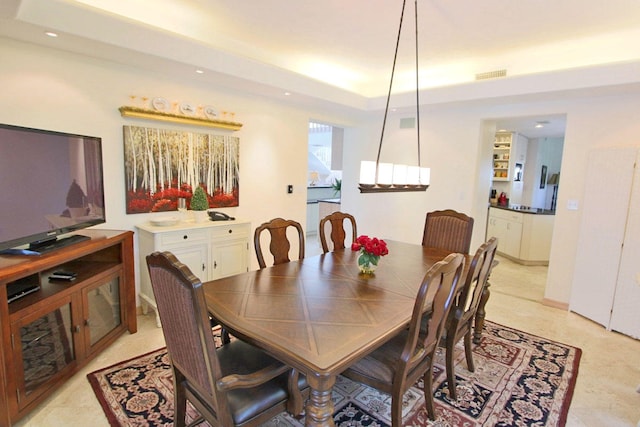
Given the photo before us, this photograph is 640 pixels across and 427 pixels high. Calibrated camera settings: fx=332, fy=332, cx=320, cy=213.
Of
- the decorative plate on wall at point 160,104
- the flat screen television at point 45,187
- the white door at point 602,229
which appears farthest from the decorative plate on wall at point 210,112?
the white door at point 602,229

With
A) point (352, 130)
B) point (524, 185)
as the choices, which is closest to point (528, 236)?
point (524, 185)

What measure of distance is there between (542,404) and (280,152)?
3.63 m

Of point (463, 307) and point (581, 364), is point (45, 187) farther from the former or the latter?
point (581, 364)

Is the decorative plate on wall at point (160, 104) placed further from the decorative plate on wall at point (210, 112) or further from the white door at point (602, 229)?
the white door at point (602, 229)

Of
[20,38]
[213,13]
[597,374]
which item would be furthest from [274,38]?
[597,374]

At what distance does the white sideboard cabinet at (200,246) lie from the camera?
2.98 meters

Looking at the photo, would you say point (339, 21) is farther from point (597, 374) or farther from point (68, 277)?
point (597, 374)

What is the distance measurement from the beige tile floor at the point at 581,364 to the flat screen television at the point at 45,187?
3.09 ft

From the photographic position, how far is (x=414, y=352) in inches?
65.6

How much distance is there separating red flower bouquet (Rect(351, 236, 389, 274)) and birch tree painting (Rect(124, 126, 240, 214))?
205cm

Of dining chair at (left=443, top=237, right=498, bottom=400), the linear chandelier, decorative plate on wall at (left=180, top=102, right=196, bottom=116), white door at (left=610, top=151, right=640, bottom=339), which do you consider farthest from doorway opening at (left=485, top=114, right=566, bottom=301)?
decorative plate on wall at (left=180, top=102, right=196, bottom=116)

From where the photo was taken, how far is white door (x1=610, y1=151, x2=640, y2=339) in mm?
3113

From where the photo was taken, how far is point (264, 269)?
240 cm

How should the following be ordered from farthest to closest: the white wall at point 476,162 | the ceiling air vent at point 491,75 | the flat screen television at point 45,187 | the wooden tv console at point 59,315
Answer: the ceiling air vent at point 491,75 → the white wall at point 476,162 → the flat screen television at point 45,187 → the wooden tv console at point 59,315
